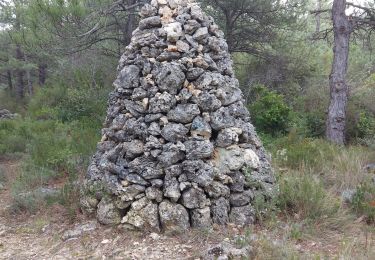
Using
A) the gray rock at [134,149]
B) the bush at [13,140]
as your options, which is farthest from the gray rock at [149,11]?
the bush at [13,140]

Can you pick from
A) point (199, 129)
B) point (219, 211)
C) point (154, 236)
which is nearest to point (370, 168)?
point (219, 211)

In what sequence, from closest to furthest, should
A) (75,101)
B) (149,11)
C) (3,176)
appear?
1. (149,11)
2. (3,176)
3. (75,101)

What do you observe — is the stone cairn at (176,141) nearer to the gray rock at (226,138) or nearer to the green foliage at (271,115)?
the gray rock at (226,138)

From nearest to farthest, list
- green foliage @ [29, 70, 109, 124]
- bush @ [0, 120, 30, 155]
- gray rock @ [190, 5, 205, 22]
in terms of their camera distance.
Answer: gray rock @ [190, 5, 205, 22] → bush @ [0, 120, 30, 155] → green foliage @ [29, 70, 109, 124]

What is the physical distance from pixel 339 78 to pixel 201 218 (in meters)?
5.74

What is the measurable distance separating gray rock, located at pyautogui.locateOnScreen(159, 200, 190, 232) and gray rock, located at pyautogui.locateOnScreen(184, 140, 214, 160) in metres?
0.54

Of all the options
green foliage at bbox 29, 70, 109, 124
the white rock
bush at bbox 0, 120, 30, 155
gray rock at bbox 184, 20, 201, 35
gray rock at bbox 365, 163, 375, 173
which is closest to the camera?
the white rock

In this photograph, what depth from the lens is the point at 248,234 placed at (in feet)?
12.4

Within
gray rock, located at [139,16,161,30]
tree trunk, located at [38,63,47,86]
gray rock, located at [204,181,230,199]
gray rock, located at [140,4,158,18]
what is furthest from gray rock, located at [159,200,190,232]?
tree trunk, located at [38,63,47,86]

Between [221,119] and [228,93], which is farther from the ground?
[228,93]

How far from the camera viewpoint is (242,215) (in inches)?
166

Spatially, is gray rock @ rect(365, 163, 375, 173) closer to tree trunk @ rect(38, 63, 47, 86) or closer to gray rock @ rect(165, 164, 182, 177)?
gray rock @ rect(165, 164, 182, 177)

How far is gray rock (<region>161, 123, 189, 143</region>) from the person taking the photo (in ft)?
13.9

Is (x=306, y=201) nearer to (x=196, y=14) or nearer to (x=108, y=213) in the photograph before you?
(x=108, y=213)
